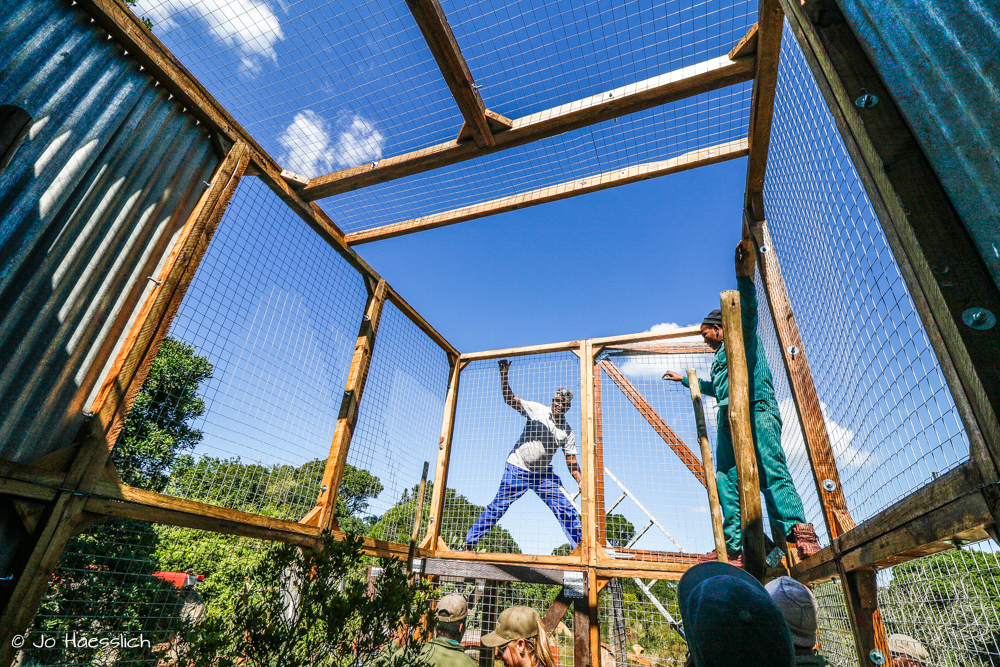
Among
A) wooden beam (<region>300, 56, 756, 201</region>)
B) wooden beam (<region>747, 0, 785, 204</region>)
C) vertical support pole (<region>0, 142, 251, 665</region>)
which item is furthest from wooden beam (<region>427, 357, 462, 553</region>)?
wooden beam (<region>747, 0, 785, 204</region>)

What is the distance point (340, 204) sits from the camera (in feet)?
11.0

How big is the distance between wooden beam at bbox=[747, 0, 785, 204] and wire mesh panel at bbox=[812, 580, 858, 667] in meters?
2.22

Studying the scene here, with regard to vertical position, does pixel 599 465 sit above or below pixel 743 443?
above

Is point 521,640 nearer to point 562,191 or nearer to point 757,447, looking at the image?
point 757,447

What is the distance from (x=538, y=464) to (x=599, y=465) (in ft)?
2.15

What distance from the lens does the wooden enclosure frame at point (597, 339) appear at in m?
0.80

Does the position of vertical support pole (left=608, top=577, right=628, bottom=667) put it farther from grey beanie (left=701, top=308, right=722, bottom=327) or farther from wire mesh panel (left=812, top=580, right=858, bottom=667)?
grey beanie (left=701, top=308, right=722, bottom=327)

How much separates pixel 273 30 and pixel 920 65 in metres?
2.74

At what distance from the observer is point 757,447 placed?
110 inches

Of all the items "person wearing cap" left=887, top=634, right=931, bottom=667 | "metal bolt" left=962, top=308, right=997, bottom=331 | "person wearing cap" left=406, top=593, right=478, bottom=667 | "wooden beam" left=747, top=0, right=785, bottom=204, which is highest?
"wooden beam" left=747, top=0, right=785, bottom=204

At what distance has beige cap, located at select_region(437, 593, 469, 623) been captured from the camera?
2798 mm

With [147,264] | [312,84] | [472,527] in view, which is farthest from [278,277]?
[472,527]

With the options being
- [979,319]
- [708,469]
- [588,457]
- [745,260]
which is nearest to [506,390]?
[588,457]

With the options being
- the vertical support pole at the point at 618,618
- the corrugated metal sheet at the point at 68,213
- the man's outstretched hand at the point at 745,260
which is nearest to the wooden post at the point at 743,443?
the man's outstretched hand at the point at 745,260
